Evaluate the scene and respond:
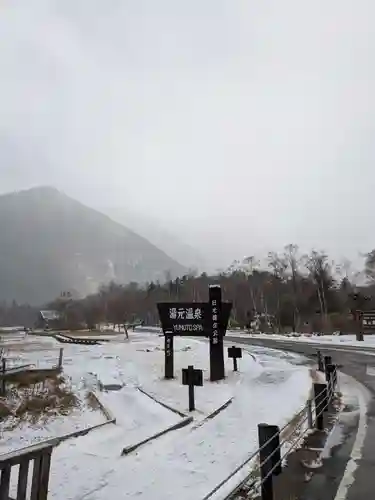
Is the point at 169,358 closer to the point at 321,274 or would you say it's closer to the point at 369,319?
the point at 369,319

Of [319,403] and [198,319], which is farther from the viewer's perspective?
[198,319]

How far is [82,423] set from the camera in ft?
40.0

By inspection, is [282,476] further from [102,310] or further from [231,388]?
[102,310]

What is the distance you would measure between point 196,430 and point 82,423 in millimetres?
Result: 4280

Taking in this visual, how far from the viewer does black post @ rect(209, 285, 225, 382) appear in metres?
16.7

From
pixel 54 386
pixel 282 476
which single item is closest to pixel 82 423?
pixel 54 386

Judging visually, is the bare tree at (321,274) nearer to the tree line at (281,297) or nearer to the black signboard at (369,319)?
the tree line at (281,297)

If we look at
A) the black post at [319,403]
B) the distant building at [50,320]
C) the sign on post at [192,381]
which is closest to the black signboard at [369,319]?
the sign on post at [192,381]

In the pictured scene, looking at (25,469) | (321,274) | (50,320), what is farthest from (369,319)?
(50,320)

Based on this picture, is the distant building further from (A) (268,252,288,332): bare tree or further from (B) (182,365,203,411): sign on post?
(B) (182,365,203,411): sign on post

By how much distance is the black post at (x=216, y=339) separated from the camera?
16.7m

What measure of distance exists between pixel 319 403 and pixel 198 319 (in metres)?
8.73

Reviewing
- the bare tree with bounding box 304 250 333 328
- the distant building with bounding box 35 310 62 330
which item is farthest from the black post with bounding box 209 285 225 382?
the distant building with bounding box 35 310 62 330

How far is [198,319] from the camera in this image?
682 inches
